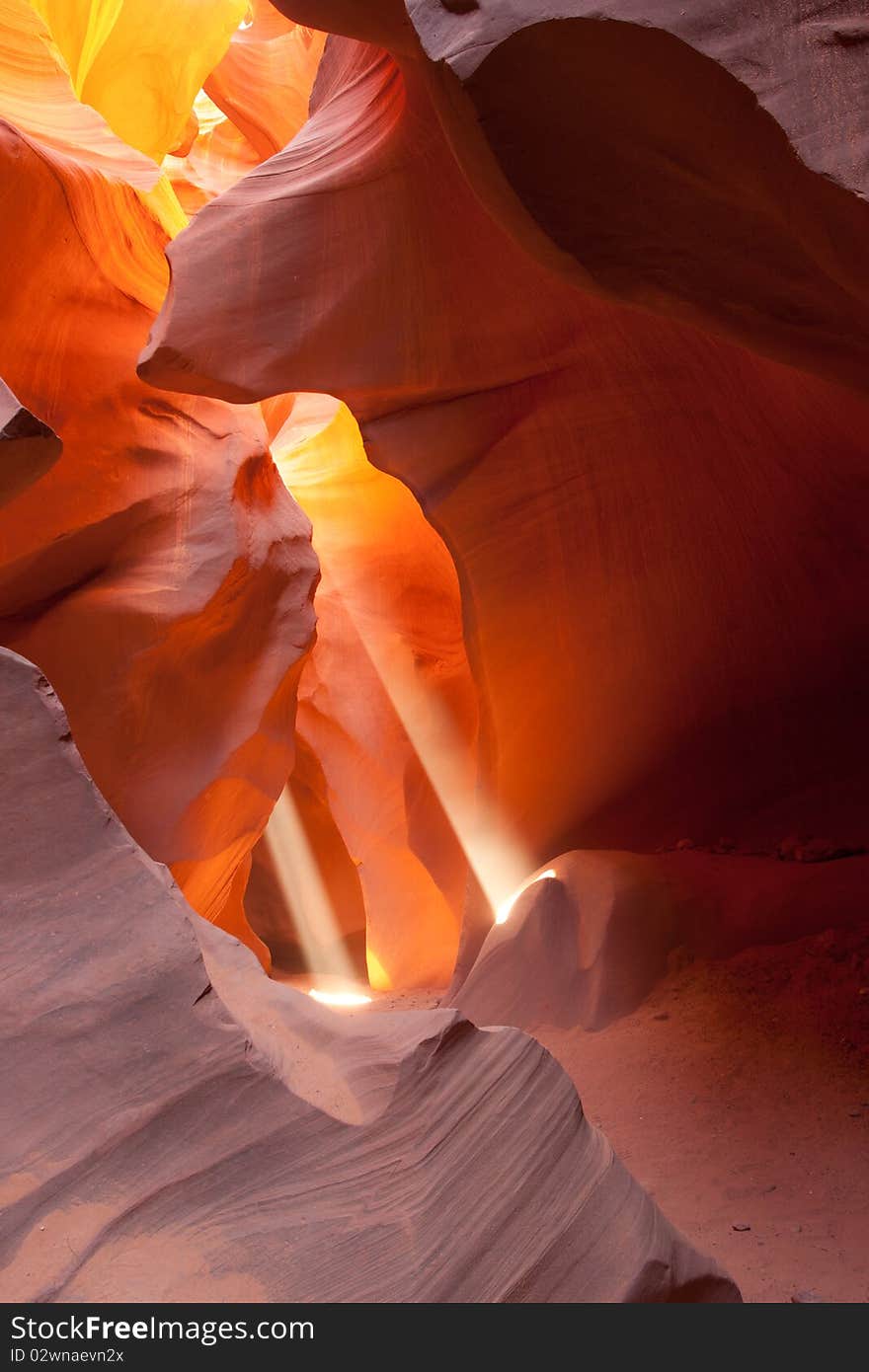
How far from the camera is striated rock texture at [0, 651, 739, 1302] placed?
217 cm

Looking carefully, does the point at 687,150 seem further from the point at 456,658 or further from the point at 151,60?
the point at 151,60

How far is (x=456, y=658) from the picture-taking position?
38.5 ft

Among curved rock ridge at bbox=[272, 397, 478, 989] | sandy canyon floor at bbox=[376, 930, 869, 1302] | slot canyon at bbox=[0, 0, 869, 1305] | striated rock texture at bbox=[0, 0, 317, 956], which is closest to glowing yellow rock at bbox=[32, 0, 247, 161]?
slot canyon at bbox=[0, 0, 869, 1305]

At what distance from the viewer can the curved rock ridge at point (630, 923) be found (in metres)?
5.53

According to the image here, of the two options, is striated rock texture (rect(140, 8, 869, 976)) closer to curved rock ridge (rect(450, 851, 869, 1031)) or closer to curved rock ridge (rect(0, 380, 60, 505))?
curved rock ridge (rect(450, 851, 869, 1031))

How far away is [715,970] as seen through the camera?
548 cm

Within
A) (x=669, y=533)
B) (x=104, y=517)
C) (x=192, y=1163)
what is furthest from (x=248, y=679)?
(x=192, y=1163)

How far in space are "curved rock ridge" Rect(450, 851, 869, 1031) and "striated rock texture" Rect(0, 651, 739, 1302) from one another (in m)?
2.85

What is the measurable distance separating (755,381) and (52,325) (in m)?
4.74

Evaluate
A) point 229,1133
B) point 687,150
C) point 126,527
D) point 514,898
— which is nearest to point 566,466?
point 514,898

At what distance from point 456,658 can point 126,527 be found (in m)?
4.66

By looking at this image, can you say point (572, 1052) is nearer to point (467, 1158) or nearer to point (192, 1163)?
point (467, 1158)

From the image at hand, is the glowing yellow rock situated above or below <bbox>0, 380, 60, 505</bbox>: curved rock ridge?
above

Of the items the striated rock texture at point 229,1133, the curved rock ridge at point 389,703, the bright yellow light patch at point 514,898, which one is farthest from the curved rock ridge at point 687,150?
the curved rock ridge at point 389,703
